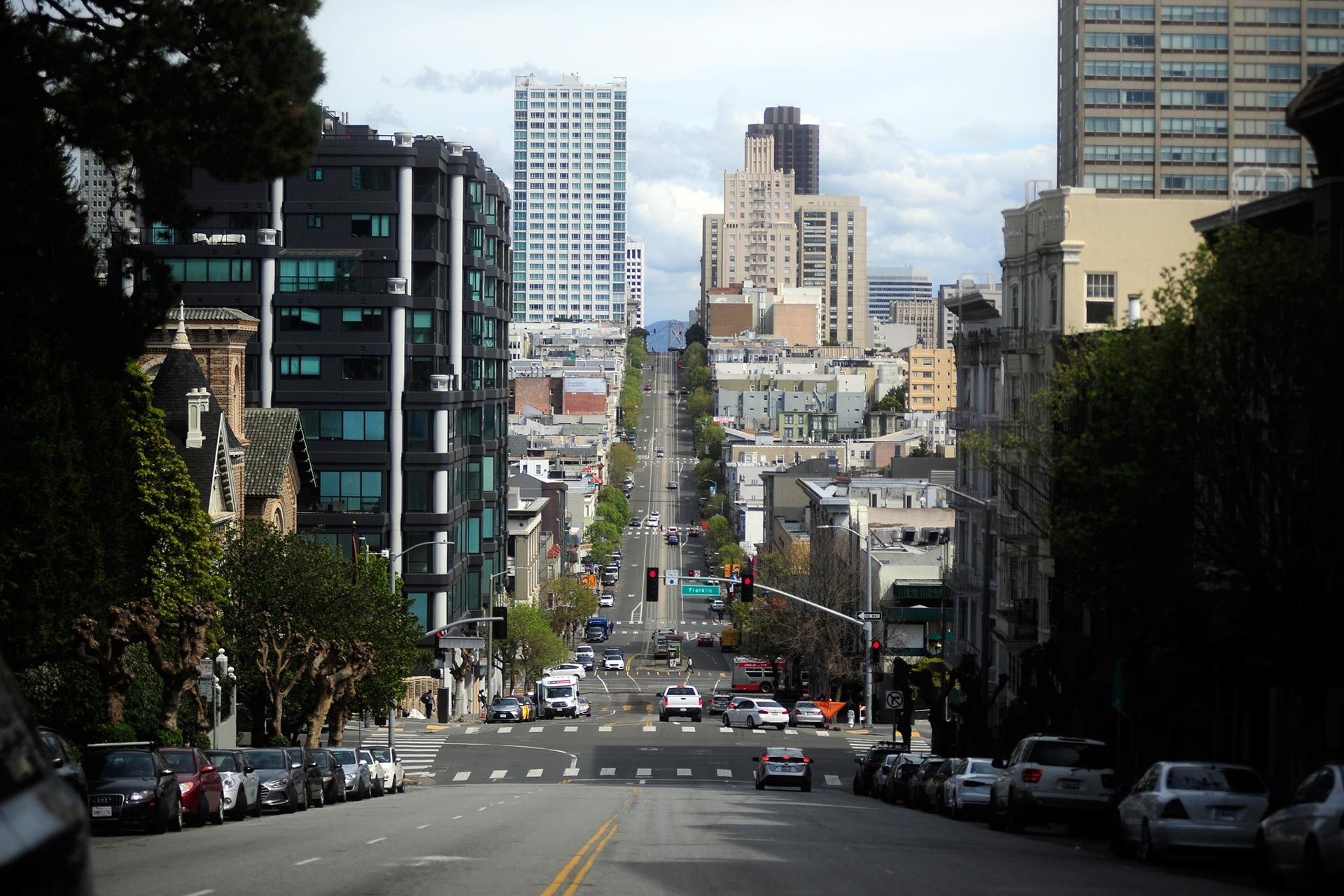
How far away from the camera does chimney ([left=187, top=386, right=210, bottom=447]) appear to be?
180 ft

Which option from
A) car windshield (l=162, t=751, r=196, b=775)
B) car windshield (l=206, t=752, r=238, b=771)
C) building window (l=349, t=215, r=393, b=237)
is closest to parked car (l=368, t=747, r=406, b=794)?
car windshield (l=206, t=752, r=238, b=771)

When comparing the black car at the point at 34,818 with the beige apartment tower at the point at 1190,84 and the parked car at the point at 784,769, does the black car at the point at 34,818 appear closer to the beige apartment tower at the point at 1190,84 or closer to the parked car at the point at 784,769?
the parked car at the point at 784,769

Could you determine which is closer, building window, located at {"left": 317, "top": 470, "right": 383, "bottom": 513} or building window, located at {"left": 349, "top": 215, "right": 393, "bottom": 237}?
building window, located at {"left": 317, "top": 470, "right": 383, "bottom": 513}

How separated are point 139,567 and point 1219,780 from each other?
33575 mm

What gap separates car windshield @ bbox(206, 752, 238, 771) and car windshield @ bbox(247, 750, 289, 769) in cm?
206

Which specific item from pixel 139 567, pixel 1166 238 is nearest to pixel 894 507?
pixel 1166 238

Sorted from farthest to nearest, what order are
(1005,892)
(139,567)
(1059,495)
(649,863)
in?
(139,567)
(1059,495)
(649,863)
(1005,892)

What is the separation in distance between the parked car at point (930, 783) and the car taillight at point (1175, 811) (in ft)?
48.7

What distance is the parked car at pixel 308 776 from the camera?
35438 mm

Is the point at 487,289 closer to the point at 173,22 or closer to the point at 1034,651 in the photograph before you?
the point at 1034,651

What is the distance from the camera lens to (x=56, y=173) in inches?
833

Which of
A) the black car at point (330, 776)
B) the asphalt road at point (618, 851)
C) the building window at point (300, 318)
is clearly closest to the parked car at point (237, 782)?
the asphalt road at point (618, 851)

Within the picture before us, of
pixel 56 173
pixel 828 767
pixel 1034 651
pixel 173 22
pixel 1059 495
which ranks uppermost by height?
pixel 173 22

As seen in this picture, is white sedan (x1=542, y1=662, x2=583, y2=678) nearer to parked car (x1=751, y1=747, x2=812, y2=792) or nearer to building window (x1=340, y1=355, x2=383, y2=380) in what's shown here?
building window (x1=340, y1=355, x2=383, y2=380)
